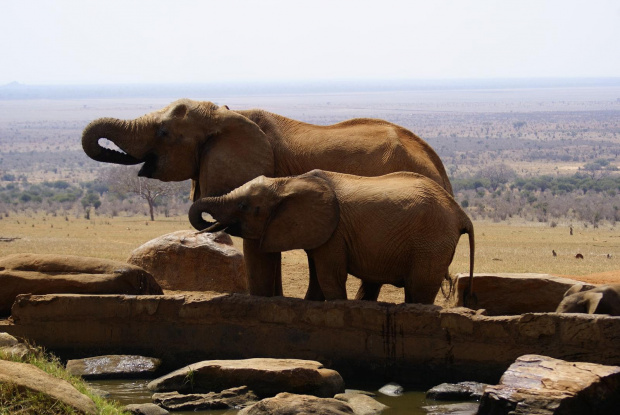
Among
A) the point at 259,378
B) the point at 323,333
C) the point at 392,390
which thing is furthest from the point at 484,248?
the point at 259,378

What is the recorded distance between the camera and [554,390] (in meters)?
8.21

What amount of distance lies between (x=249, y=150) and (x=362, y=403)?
3.99 m

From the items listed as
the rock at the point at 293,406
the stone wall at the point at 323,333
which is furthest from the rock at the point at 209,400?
the stone wall at the point at 323,333

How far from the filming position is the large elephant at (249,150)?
1218cm

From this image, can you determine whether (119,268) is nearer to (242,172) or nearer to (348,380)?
(242,172)

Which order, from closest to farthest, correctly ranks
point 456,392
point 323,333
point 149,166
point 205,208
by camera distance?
point 456,392, point 323,333, point 205,208, point 149,166

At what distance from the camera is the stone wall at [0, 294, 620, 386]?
9.98 meters

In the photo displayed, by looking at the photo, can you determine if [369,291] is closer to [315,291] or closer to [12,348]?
[315,291]

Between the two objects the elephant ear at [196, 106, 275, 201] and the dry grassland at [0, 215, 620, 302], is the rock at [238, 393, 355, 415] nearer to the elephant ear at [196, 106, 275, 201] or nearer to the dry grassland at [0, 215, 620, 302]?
the elephant ear at [196, 106, 275, 201]

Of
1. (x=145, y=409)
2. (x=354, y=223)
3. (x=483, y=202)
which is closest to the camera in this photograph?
(x=145, y=409)

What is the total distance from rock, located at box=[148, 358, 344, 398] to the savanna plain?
5078 millimetres

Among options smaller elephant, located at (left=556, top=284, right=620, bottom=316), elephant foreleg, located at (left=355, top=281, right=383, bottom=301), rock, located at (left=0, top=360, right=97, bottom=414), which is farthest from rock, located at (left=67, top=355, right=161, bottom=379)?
smaller elephant, located at (left=556, top=284, right=620, bottom=316)

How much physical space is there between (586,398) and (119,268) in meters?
6.29

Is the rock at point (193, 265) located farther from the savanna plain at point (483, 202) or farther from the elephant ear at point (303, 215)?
the elephant ear at point (303, 215)
